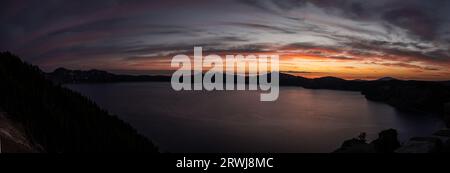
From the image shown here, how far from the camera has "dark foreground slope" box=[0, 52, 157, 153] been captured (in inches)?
270

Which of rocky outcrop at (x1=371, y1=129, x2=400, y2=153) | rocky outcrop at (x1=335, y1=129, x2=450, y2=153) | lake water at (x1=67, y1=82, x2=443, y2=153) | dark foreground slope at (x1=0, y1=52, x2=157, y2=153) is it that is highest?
dark foreground slope at (x1=0, y1=52, x2=157, y2=153)

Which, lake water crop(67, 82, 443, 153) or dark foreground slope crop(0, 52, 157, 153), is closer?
dark foreground slope crop(0, 52, 157, 153)

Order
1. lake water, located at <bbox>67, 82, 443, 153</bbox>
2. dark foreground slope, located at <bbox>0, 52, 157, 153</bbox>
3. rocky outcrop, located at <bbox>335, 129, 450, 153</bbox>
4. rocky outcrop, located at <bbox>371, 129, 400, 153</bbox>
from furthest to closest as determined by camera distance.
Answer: lake water, located at <bbox>67, 82, 443, 153</bbox>
rocky outcrop, located at <bbox>371, 129, 400, 153</bbox>
rocky outcrop, located at <bbox>335, 129, 450, 153</bbox>
dark foreground slope, located at <bbox>0, 52, 157, 153</bbox>

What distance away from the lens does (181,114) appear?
45188 millimetres

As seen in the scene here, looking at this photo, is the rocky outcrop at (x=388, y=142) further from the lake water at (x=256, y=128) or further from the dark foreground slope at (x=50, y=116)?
the dark foreground slope at (x=50, y=116)

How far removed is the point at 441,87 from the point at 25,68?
62.0 meters

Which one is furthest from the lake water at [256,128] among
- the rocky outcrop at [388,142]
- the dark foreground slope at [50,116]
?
the dark foreground slope at [50,116]

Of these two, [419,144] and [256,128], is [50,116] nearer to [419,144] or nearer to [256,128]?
[419,144]

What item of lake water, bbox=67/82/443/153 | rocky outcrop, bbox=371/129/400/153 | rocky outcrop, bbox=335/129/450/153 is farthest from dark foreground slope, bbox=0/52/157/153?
lake water, bbox=67/82/443/153

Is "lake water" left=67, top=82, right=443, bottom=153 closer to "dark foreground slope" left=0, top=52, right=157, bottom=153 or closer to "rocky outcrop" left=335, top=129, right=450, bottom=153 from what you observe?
"rocky outcrop" left=335, top=129, right=450, bottom=153

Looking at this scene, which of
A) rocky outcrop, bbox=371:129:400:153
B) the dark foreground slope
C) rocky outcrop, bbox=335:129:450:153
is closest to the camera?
the dark foreground slope
